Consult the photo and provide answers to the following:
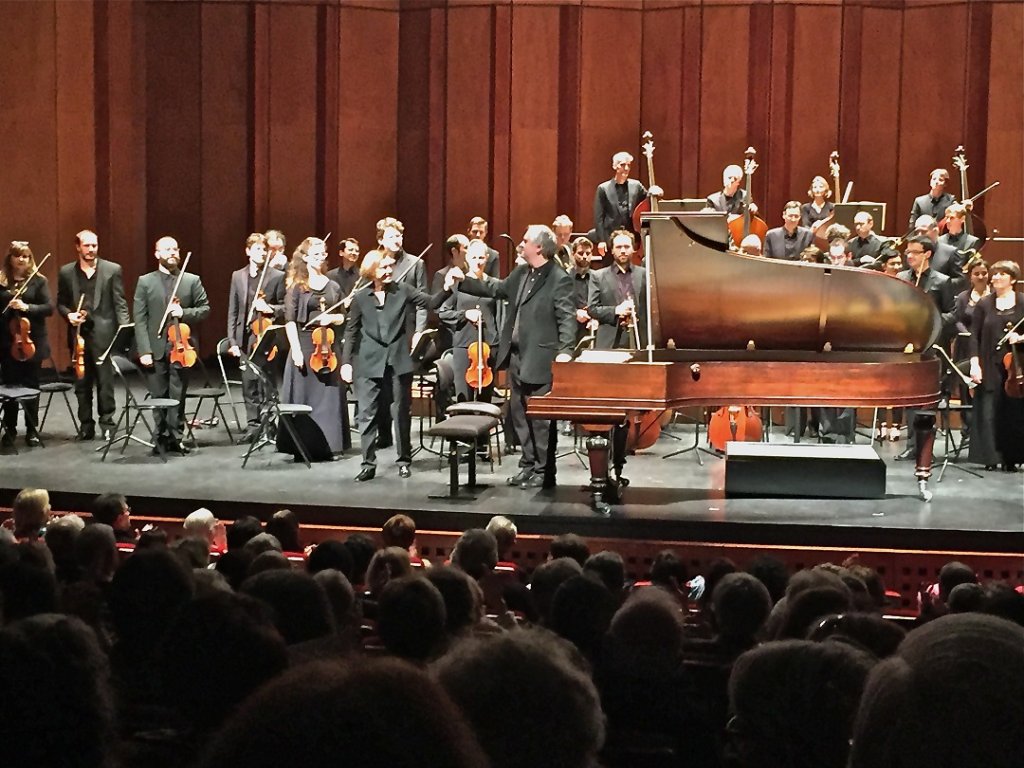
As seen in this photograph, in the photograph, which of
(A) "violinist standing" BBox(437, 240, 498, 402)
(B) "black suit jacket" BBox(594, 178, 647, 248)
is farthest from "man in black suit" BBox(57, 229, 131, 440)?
(B) "black suit jacket" BBox(594, 178, 647, 248)

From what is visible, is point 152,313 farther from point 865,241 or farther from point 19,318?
point 865,241

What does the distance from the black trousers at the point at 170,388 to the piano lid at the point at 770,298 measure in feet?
12.5

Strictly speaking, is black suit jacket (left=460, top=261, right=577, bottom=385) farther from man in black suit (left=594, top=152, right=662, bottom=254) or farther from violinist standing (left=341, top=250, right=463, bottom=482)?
man in black suit (left=594, top=152, right=662, bottom=254)

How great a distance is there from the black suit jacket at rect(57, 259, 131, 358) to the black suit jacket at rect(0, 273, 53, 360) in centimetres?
13

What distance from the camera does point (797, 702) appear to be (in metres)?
→ 2.25

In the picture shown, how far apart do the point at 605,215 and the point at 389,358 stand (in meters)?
4.04

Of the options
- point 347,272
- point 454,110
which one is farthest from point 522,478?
point 454,110

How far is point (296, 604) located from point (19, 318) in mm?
7457

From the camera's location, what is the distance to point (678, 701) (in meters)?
2.99

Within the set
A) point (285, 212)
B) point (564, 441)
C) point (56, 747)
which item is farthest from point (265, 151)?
point (56, 747)

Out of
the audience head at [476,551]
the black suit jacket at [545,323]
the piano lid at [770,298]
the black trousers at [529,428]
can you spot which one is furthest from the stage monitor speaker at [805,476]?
the audience head at [476,551]

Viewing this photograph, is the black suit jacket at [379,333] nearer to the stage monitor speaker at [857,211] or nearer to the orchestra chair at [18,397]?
the orchestra chair at [18,397]

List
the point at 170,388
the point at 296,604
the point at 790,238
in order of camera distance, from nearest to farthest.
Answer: the point at 296,604, the point at 170,388, the point at 790,238

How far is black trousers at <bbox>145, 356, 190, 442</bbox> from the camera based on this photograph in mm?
9352
